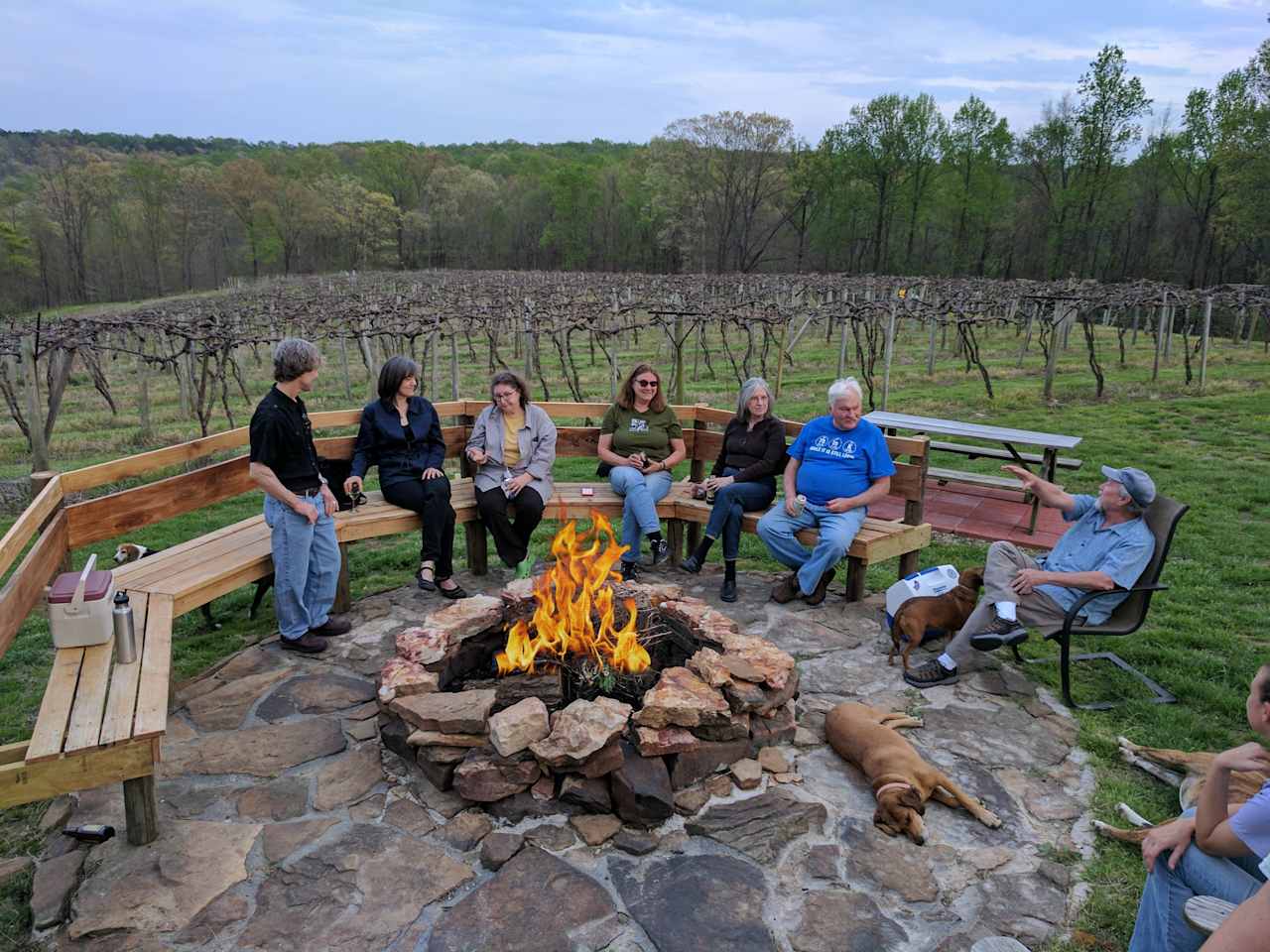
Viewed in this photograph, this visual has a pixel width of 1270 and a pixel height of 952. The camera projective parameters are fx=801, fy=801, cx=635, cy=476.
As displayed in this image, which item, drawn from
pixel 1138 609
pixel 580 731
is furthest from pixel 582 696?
pixel 1138 609

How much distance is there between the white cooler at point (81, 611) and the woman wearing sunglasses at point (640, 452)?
2.87 metres

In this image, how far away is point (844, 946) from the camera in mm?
2340

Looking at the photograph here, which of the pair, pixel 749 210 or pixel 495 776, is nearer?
pixel 495 776

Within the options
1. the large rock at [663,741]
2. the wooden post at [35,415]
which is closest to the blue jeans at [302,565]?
the large rock at [663,741]

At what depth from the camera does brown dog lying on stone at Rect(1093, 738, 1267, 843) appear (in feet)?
8.63

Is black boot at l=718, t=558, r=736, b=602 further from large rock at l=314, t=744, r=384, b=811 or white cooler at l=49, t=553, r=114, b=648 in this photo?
white cooler at l=49, t=553, r=114, b=648

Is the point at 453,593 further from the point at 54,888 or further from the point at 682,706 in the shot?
the point at 54,888

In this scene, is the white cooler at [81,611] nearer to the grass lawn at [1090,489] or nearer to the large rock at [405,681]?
the grass lawn at [1090,489]

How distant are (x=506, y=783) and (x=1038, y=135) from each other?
5497 cm

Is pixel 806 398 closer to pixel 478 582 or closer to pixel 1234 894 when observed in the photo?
pixel 478 582

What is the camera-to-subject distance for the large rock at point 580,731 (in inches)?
112

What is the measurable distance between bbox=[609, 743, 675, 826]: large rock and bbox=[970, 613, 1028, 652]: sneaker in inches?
71.6

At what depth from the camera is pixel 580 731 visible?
2912 mm

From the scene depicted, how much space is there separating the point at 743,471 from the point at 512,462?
149cm
